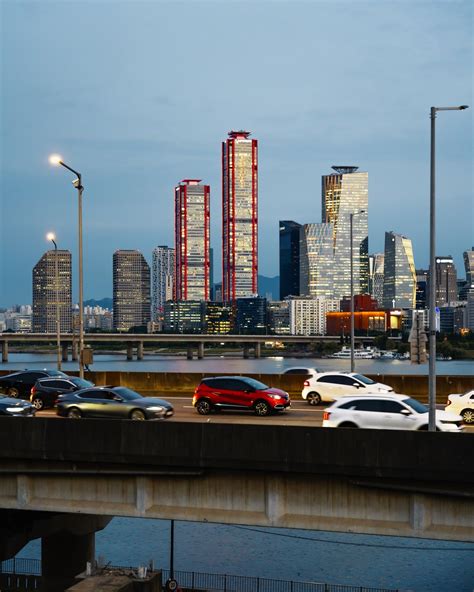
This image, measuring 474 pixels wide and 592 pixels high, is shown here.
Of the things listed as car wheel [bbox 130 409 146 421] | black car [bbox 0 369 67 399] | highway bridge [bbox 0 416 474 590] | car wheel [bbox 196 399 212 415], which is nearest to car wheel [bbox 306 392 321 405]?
car wheel [bbox 196 399 212 415]

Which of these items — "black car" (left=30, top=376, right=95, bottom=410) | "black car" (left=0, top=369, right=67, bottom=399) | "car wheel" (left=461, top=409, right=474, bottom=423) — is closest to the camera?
"car wheel" (left=461, top=409, right=474, bottom=423)

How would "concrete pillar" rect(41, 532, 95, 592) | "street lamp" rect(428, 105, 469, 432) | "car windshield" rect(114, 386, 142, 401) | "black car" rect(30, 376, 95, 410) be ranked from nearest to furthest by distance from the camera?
"street lamp" rect(428, 105, 469, 432) < "car windshield" rect(114, 386, 142, 401) < "concrete pillar" rect(41, 532, 95, 592) < "black car" rect(30, 376, 95, 410)

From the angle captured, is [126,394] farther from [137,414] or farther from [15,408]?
[15,408]

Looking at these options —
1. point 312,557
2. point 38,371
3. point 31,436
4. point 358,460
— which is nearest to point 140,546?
point 312,557

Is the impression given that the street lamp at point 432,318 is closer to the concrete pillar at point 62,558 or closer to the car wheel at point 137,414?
the car wheel at point 137,414

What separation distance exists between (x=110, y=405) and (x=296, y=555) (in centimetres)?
1782

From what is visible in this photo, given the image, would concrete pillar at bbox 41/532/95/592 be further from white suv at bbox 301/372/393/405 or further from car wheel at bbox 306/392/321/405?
white suv at bbox 301/372/393/405

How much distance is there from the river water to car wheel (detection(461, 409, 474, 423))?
998 centimetres

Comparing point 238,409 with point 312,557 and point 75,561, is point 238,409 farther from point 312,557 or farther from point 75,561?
point 312,557

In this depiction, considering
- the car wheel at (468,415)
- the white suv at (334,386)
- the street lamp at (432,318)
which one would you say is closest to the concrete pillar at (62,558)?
the white suv at (334,386)

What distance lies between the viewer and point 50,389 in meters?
34.2

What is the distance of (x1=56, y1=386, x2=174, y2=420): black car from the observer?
28.0 metres

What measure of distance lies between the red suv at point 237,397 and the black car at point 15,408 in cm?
693

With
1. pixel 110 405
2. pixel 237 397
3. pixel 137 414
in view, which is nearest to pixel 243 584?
pixel 237 397
